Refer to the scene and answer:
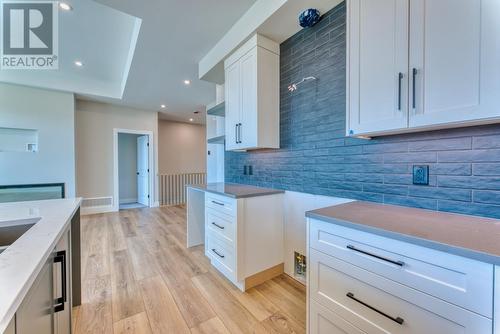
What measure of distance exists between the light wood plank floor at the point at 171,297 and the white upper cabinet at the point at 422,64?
1.48 m

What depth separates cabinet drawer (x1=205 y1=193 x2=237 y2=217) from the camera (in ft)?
6.31

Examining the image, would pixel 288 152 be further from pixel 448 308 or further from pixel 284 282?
pixel 448 308

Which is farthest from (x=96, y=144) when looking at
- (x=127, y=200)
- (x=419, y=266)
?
(x=419, y=266)

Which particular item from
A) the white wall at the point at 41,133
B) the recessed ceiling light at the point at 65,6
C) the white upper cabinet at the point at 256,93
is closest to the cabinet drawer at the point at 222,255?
the white upper cabinet at the point at 256,93

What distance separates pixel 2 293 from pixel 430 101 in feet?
5.42

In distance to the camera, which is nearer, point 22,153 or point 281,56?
point 281,56

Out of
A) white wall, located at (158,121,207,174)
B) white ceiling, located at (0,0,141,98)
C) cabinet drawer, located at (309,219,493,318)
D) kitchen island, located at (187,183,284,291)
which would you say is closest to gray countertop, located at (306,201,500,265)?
cabinet drawer, located at (309,219,493,318)

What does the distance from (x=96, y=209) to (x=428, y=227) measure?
592 cm

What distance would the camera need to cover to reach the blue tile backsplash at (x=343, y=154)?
1.08 m

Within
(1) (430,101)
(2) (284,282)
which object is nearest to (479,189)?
(1) (430,101)

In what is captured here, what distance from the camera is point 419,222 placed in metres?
0.99

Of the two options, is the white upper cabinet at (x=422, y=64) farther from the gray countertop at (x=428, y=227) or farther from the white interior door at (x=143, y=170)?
the white interior door at (x=143, y=170)

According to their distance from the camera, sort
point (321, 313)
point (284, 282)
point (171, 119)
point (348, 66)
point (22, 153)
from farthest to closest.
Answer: point (171, 119) < point (22, 153) < point (284, 282) < point (348, 66) < point (321, 313)

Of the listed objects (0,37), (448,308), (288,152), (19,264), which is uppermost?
(0,37)
